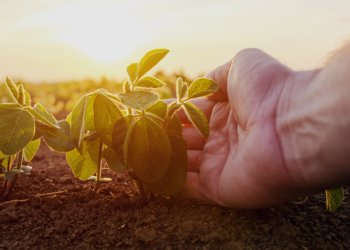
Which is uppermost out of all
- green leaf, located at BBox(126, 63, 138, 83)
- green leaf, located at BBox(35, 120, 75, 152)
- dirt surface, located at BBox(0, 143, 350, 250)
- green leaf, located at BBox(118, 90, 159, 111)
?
green leaf, located at BBox(126, 63, 138, 83)

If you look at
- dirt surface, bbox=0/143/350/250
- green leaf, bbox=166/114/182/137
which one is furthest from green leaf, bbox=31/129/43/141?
green leaf, bbox=166/114/182/137

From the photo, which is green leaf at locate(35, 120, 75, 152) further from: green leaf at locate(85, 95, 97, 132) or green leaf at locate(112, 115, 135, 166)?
green leaf at locate(112, 115, 135, 166)

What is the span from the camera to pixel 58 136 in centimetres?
159

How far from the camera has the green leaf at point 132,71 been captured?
1.41m

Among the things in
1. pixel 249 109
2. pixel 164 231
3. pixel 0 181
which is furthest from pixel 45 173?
pixel 249 109

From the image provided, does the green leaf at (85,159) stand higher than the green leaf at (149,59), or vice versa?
the green leaf at (149,59)

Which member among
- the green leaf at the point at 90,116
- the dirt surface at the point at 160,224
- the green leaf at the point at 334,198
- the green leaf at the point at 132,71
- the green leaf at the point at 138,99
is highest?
the green leaf at the point at 132,71

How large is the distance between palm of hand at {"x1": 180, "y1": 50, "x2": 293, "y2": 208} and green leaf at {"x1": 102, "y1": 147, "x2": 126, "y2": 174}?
Result: 0.44 metres

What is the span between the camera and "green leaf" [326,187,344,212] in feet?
4.85

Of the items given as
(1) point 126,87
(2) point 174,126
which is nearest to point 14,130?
(1) point 126,87

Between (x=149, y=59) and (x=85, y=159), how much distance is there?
0.75 m

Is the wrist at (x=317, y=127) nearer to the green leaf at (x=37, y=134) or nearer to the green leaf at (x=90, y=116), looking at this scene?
the green leaf at (x=90, y=116)

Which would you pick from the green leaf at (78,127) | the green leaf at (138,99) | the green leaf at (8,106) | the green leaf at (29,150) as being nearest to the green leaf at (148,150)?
the green leaf at (138,99)

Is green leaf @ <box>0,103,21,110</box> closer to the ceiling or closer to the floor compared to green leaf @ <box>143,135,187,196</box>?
closer to the ceiling
